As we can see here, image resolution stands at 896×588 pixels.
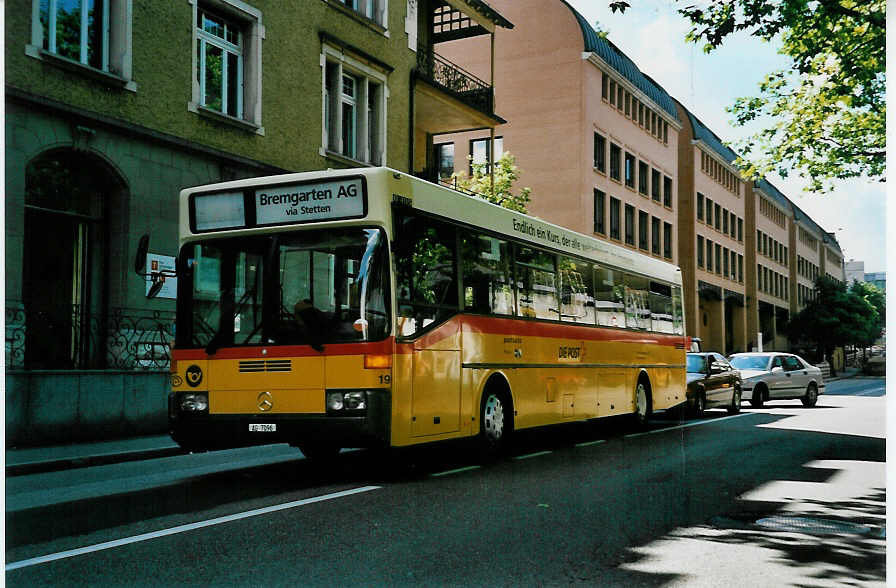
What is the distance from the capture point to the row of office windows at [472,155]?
2389cm

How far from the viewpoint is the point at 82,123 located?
1550 centimetres

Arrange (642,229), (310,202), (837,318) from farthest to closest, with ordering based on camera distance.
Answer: (642,229), (310,202), (837,318)

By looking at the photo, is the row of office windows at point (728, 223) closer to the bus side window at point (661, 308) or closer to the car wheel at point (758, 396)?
the bus side window at point (661, 308)

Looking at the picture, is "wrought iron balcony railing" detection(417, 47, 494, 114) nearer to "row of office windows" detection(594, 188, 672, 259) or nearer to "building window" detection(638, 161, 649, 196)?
"row of office windows" detection(594, 188, 672, 259)

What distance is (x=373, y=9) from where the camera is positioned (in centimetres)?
2395

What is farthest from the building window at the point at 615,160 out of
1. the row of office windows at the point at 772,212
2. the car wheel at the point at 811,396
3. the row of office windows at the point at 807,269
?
the row of office windows at the point at 807,269

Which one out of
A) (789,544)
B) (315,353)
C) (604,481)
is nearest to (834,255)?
(789,544)

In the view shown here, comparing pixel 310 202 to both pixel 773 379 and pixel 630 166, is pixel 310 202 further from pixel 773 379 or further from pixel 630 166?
pixel 630 166

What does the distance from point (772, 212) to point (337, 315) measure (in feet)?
17.3

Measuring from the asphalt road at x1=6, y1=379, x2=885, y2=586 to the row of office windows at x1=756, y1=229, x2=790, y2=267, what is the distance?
2.03 metres

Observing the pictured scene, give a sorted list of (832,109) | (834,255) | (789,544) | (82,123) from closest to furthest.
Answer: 1. (789,544)
2. (834,255)
3. (832,109)
4. (82,123)

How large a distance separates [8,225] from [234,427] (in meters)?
4.92

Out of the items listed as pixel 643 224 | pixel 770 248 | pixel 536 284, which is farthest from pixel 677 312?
pixel 536 284

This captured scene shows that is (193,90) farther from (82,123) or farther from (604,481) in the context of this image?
(604,481)
